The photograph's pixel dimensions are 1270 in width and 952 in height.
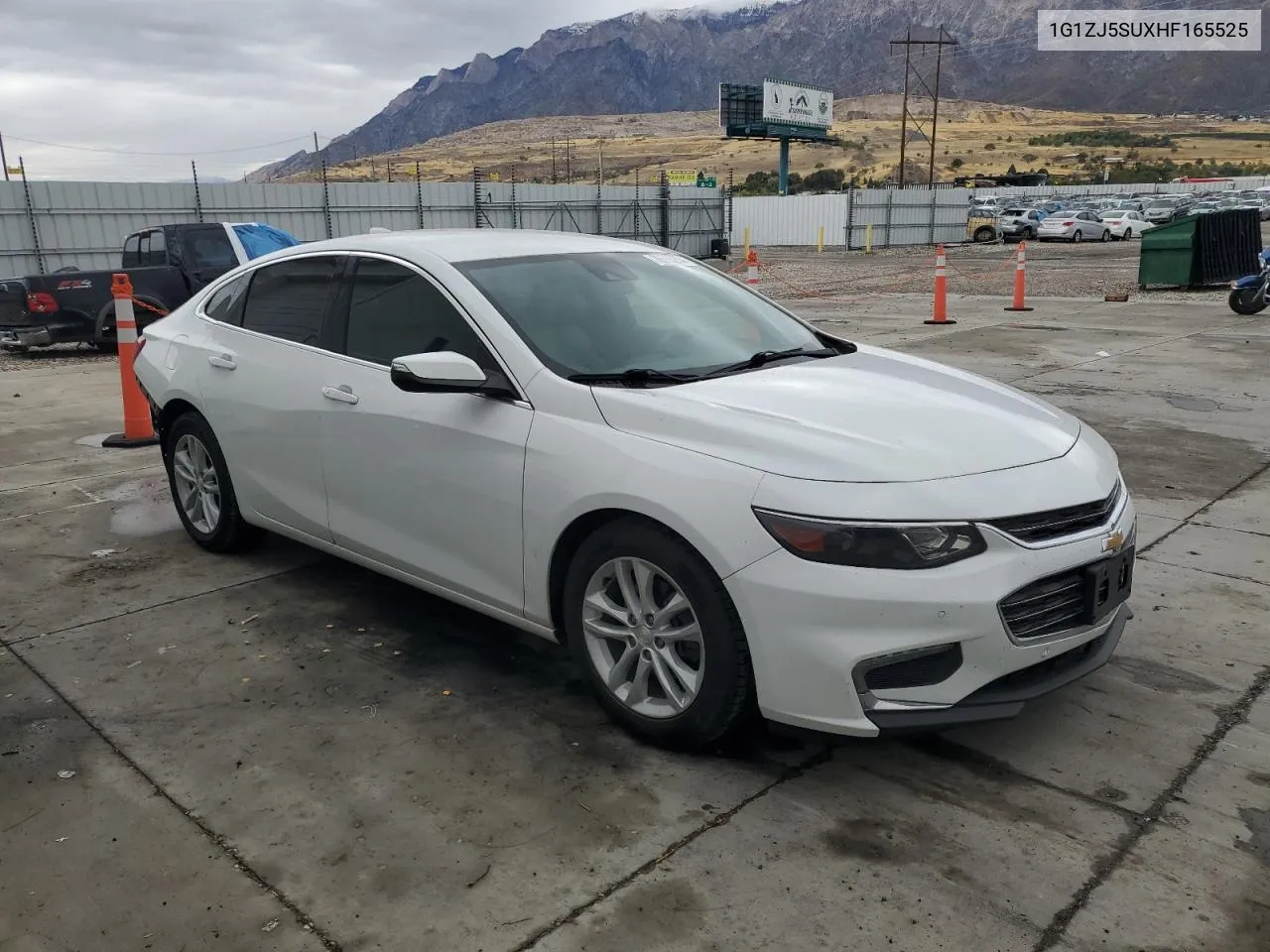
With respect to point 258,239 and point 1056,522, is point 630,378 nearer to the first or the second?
point 1056,522

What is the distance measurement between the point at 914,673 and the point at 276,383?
296 cm

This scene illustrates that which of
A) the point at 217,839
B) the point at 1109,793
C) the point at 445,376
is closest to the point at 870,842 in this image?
the point at 1109,793

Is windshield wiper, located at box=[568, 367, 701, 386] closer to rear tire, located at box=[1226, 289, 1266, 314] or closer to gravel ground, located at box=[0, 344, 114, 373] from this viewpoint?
gravel ground, located at box=[0, 344, 114, 373]

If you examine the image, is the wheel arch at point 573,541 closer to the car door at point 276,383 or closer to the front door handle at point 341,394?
the front door handle at point 341,394

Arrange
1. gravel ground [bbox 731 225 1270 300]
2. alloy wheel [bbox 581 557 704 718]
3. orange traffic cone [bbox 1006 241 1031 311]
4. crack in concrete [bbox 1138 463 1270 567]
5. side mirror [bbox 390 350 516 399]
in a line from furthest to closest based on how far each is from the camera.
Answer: gravel ground [bbox 731 225 1270 300]
orange traffic cone [bbox 1006 241 1031 311]
crack in concrete [bbox 1138 463 1270 567]
side mirror [bbox 390 350 516 399]
alloy wheel [bbox 581 557 704 718]

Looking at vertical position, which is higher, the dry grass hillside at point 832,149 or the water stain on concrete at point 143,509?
the dry grass hillside at point 832,149

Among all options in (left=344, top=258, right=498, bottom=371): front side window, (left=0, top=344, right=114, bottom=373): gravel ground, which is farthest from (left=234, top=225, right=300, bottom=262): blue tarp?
(left=344, top=258, right=498, bottom=371): front side window

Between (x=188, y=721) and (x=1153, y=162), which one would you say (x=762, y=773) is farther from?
(x=1153, y=162)

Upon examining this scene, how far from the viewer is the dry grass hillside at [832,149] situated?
10938 centimetres

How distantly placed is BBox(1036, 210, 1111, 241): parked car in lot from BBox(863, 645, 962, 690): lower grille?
43255mm

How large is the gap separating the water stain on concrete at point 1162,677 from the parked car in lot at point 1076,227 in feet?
138

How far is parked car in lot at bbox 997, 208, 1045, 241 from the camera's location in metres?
43.2

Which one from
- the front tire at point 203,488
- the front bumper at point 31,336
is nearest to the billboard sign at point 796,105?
the front bumper at point 31,336

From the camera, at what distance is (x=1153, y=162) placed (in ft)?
325
